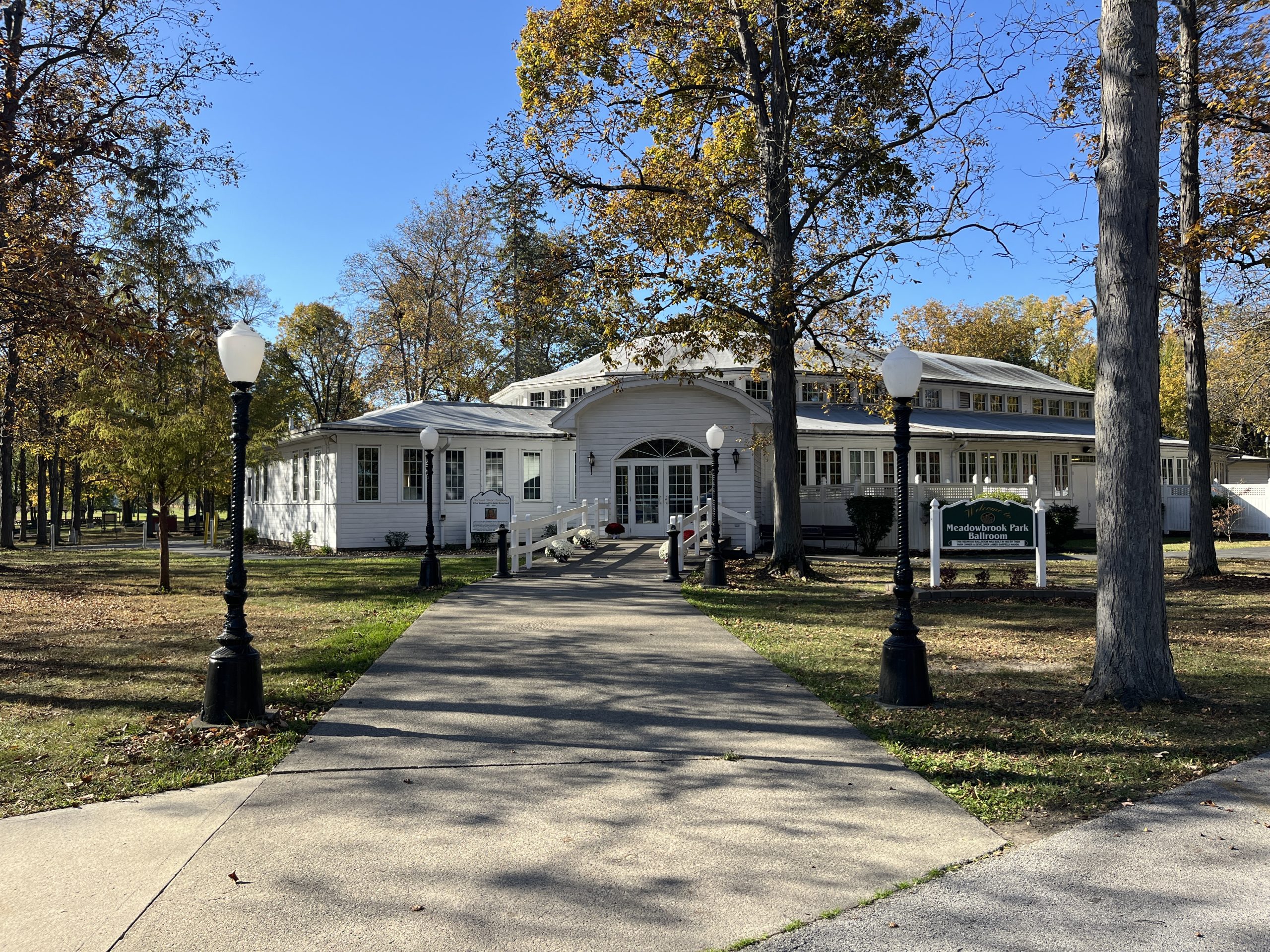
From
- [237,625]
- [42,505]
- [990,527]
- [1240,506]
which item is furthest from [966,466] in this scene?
[42,505]

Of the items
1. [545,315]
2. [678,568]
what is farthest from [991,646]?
[545,315]

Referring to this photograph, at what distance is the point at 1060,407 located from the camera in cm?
3538

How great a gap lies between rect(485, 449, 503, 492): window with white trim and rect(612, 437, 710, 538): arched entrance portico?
415cm

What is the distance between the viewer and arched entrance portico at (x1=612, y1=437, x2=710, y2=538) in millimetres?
24328

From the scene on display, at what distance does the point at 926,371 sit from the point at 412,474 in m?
18.8

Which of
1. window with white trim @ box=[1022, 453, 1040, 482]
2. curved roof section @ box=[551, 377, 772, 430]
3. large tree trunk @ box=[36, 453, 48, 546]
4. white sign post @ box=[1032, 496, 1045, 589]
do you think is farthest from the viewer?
large tree trunk @ box=[36, 453, 48, 546]

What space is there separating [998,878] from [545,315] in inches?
558

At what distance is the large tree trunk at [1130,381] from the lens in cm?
673

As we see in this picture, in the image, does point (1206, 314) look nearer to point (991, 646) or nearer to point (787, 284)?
point (787, 284)

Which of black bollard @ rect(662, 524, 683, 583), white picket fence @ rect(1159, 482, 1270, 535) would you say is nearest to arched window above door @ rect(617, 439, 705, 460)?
black bollard @ rect(662, 524, 683, 583)

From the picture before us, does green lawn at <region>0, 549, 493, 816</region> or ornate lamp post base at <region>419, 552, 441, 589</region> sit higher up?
ornate lamp post base at <region>419, 552, 441, 589</region>

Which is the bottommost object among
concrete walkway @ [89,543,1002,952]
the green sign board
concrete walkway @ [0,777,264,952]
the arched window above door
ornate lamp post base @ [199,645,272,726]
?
concrete walkway @ [89,543,1002,952]

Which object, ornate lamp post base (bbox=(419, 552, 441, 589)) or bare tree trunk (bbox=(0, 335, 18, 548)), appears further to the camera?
bare tree trunk (bbox=(0, 335, 18, 548))

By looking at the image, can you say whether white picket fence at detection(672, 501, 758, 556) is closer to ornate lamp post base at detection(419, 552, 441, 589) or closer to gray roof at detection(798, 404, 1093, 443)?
gray roof at detection(798, 404, 1093, 443)
